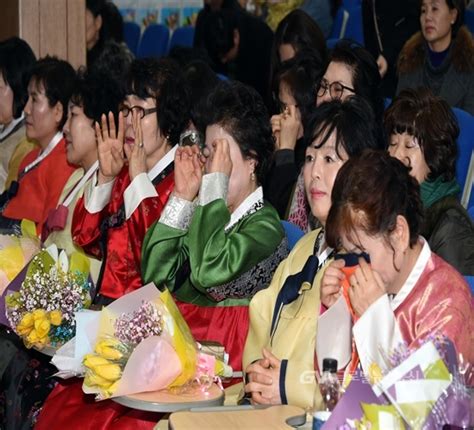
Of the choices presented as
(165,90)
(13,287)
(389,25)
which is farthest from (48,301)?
(389,25)

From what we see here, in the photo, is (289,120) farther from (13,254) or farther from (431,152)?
(13,254)

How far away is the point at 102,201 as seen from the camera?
12.5 ft

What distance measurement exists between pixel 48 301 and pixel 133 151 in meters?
0.63

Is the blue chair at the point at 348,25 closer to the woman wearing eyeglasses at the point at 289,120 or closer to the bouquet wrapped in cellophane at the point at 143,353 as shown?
the woman wearing eyeglasses at the point at 289,120

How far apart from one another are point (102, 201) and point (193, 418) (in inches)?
61.3

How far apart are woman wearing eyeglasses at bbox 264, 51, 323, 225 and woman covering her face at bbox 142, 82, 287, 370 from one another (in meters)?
0.80

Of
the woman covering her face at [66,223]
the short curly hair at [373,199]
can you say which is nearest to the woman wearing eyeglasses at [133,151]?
the woman covering her face at [66,223]

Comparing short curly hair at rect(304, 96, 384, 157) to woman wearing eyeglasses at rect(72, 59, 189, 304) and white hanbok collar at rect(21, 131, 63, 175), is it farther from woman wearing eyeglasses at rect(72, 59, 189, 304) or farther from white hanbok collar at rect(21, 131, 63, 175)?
white hanbok collar at rect(21, 131, 63, 175)

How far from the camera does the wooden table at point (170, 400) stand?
8.40 feet

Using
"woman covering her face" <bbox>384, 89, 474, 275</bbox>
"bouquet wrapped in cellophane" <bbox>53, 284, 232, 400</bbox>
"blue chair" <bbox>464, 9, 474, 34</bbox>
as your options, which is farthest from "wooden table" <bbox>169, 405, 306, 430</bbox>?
"blue chair" <bbox>464, 9, 474, 34</bbox>

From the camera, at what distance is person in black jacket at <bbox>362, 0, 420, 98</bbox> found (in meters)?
5.55

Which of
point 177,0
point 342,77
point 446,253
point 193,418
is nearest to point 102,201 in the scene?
point 342,77

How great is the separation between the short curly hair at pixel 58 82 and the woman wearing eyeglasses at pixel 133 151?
939mm

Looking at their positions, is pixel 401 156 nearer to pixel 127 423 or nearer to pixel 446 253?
pixel 446 253
